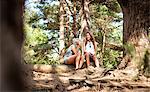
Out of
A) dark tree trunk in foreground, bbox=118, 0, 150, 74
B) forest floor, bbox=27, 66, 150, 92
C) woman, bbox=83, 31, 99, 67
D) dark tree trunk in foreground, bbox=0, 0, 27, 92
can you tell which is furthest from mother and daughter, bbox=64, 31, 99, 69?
dark tree trunk in foreground, bbox=0, 0, 27, 92

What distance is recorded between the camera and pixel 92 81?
671 cm

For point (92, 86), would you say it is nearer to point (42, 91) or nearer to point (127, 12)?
point (42, 91)

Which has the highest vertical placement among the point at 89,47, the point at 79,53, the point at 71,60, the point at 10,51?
the point at 10,51

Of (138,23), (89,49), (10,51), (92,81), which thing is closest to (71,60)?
(89,49)

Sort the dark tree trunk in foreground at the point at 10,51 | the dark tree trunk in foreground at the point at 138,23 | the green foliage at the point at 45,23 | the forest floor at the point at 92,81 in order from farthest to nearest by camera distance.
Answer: the green foliage at the point at 45,23 → the dark tree trunk in foreground at the point at 138,23 → the forest floor at the point at 92,81 → the dark tree trunk in foreground at the point at 10,51

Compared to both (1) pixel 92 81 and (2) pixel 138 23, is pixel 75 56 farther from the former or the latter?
(2) pixel 138 23

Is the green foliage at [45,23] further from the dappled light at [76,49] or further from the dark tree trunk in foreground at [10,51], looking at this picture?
the dark tree trunk in foreground at [10,51]

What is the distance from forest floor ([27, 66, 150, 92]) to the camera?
21.5 feet

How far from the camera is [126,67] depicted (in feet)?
23.6

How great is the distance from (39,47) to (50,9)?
254 cm

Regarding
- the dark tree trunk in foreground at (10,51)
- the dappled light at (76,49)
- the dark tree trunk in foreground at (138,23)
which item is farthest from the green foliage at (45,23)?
the dark tree trunk in foreground at (10,51)

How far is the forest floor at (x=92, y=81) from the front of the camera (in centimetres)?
655

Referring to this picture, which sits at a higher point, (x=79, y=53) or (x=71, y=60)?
(x=79, y=53)

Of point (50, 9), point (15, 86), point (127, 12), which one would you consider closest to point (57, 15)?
point (50, 9)
